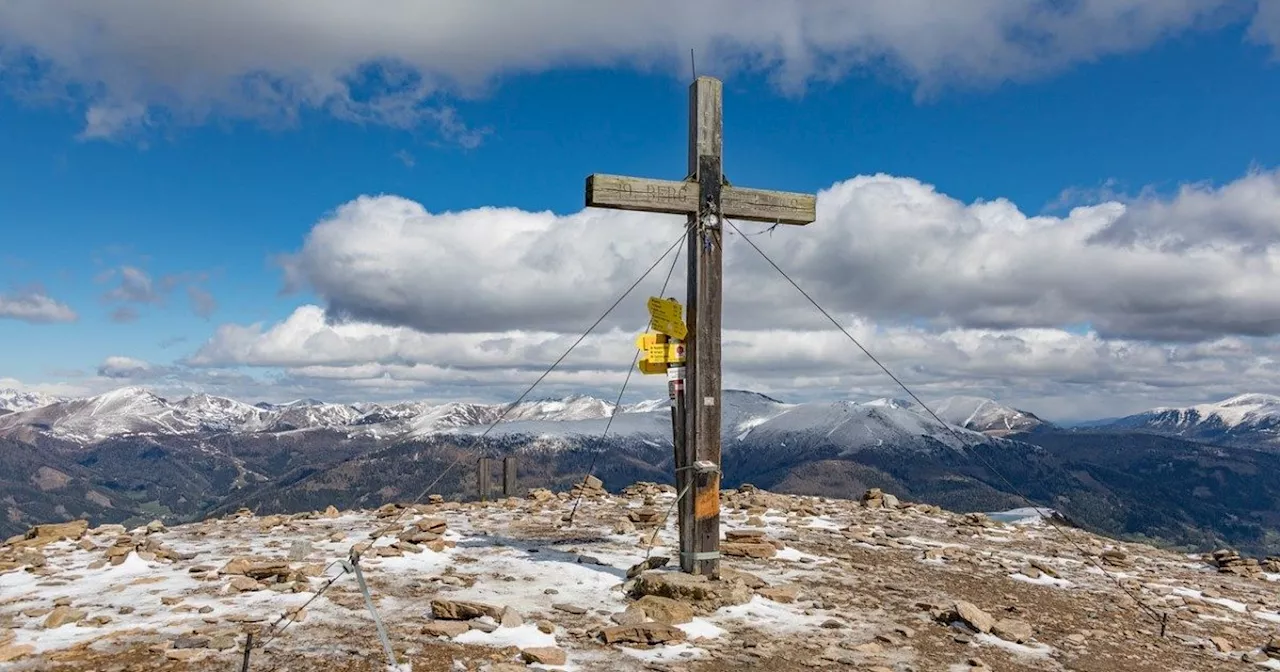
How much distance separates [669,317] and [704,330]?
599mm

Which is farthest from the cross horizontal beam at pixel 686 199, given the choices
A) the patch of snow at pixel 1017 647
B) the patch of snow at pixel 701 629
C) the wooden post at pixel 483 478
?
the wooden post at pixel 483 478

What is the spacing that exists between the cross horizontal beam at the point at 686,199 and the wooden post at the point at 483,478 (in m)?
13.7

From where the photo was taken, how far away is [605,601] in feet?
37.3

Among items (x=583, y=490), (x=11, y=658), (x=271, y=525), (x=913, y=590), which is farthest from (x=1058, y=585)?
(x=271, y=525)

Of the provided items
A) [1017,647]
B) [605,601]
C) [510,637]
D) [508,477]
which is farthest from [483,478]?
[1017,647]

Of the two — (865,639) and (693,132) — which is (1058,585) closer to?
(865,639)

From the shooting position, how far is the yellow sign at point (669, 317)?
41.1 ft

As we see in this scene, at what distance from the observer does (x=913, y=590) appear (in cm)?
1295

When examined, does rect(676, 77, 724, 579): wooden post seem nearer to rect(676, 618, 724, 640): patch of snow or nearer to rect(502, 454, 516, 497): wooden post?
rect(676, 618, 724, 640): patch of snow

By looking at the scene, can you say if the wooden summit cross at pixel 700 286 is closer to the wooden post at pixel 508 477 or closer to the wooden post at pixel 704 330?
the wooden post at pixel 704 330

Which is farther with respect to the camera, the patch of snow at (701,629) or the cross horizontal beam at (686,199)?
the cross horizontal beam at (686,199)

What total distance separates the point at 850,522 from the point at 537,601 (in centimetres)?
1113

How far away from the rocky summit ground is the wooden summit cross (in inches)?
33.4

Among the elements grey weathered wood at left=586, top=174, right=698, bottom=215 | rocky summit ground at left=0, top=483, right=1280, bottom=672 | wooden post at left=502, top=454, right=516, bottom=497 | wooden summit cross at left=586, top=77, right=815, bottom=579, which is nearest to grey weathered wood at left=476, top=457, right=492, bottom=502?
wooden post at left=502, top=454, right=516, bottom=497
